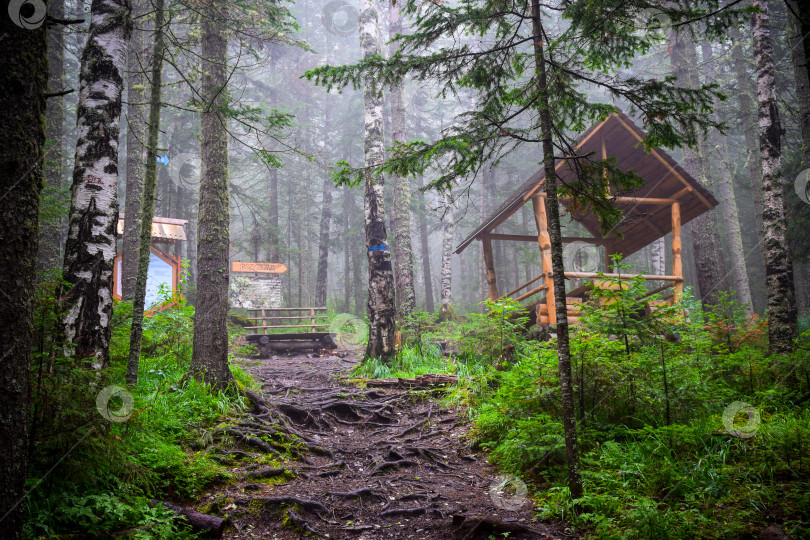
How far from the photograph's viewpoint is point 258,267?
18688 millimetres

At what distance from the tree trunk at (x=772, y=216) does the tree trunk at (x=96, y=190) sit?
9.04m

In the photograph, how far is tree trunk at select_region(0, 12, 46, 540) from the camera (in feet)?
7.95

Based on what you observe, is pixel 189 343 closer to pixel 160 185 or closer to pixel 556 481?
pixel 556 481

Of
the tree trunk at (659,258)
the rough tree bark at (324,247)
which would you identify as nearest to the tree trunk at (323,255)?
the rough tree bark at (324,247)

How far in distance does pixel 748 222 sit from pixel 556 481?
102ft

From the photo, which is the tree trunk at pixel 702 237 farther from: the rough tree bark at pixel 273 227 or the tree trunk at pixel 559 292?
the rough tree bark at pixel 273 227

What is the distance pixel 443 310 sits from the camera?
61.9ft

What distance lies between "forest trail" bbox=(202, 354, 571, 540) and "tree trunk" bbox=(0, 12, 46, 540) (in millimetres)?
1919

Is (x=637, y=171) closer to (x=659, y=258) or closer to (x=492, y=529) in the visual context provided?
(x=659, y=258)

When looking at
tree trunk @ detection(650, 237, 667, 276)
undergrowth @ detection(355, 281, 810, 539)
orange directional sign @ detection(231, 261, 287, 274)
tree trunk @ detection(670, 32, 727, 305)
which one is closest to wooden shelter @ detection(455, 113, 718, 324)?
tree trunk @ detection(670, 32, 727, 305)

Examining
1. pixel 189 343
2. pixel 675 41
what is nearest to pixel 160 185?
pixel 189 343

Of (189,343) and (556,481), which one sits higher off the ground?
(189,343)

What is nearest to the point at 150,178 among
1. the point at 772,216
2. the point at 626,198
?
the point at 772,216

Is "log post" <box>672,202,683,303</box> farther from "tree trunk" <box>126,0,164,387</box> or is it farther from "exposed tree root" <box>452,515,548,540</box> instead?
"tree trunk" <box>126,0,164,387</box>
